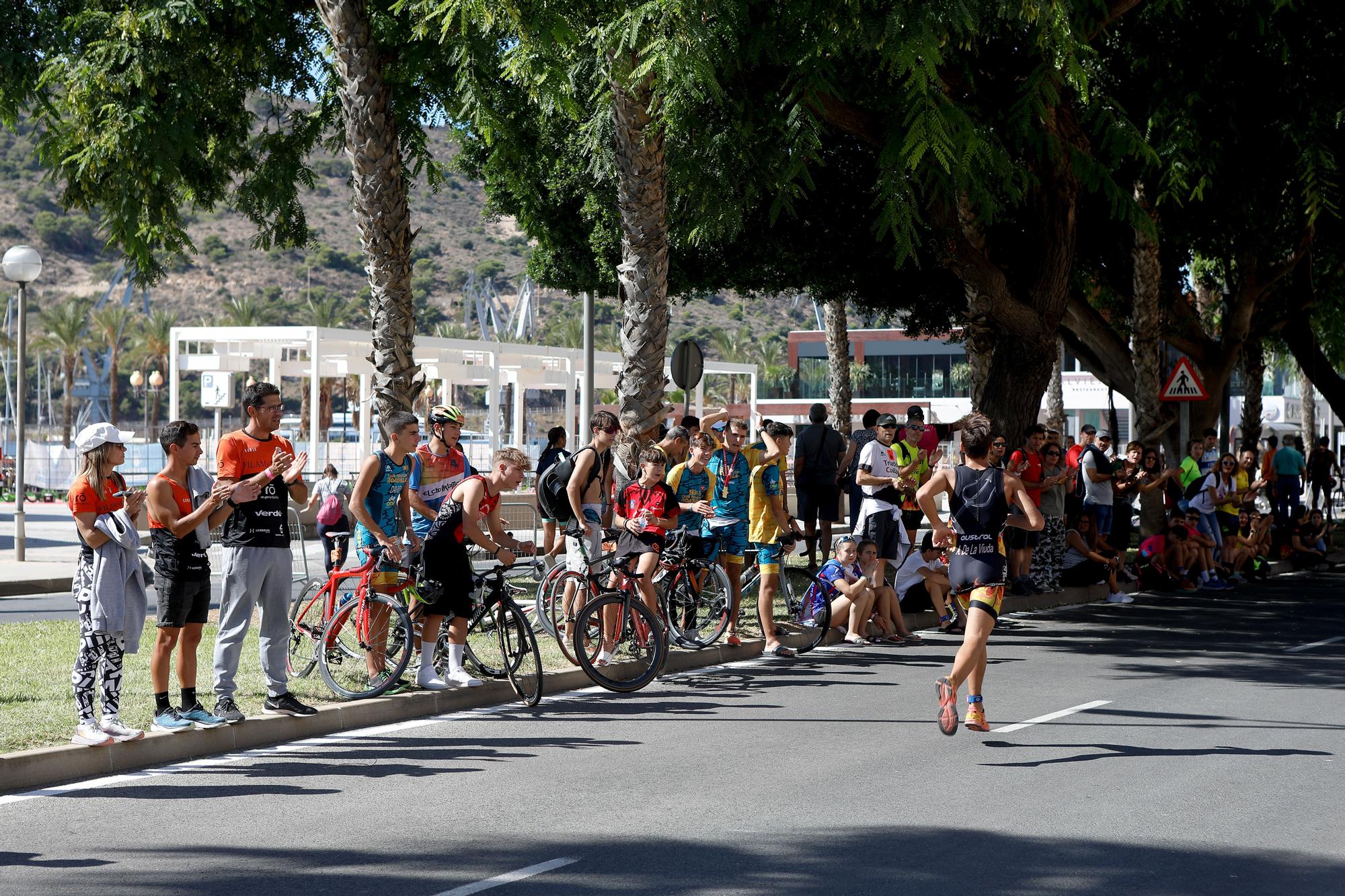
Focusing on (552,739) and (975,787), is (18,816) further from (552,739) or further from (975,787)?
(975,787)

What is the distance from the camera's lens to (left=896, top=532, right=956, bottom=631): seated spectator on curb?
47.3ft

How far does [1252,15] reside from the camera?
17.3 meters

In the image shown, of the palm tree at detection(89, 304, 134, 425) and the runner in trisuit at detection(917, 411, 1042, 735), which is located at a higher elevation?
the palm tree at detection(89, 304, 134, 425)

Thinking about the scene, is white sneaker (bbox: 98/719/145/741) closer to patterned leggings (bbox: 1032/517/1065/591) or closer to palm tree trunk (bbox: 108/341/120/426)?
patterned leggings (bbox: 1032/517/1065/591)

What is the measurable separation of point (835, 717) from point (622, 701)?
5.27ft

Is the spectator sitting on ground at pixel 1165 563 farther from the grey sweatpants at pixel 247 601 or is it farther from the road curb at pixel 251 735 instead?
the grey sweatpants at pixel 247 601

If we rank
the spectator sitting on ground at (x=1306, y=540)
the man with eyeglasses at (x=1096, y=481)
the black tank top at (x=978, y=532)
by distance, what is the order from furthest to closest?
1. the spectator sitting on ground at (x=1306, y=540)
2. the man with eyeglasses at (x=1096, y=481)
3. the black tank top at (x=978, y=532)

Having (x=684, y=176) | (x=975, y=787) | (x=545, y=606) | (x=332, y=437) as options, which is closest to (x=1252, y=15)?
(x=684, y=176)

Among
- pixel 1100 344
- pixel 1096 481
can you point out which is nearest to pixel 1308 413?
pixel 1100 344

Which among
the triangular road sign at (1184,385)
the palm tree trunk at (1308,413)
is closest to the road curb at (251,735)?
the triangular road sign at (1184,385)

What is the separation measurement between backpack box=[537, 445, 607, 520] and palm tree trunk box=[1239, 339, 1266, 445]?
21792 mm

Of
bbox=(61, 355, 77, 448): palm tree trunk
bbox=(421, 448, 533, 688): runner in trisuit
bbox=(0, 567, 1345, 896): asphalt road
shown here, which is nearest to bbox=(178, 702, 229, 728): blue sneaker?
bbox=(0, 567, 1345, 896): asphalt road

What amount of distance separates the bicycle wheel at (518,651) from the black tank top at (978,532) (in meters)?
2.93

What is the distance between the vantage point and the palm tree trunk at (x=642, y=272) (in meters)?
14.1
